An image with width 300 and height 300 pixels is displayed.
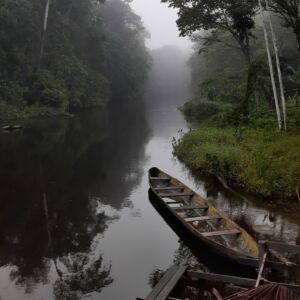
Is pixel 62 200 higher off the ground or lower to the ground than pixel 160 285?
lower

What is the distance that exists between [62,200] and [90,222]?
240 cm

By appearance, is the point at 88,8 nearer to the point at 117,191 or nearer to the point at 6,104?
the point at 6,104

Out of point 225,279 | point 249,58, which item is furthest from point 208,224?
point 249,58

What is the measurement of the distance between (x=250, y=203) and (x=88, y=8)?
5006cm

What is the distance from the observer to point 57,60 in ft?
163

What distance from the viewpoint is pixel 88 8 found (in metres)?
56.8

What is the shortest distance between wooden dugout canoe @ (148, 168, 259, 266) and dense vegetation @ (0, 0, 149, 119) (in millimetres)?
28832

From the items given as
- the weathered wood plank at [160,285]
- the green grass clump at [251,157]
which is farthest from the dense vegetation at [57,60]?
the weathered wood plank at [160,285]

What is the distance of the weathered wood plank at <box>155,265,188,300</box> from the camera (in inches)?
238

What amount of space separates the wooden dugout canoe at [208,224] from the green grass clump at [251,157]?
7.41 ft

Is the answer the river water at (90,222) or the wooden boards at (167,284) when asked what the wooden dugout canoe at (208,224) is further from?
the wooden boards at (167,284)

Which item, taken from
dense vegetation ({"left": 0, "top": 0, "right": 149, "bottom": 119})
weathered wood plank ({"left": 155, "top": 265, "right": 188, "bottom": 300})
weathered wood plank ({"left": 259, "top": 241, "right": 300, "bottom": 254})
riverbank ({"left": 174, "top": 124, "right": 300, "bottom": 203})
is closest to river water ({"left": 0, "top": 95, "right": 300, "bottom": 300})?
riverbank ({"left": 174, "top": 124, "right": 300, "bottom": 203})

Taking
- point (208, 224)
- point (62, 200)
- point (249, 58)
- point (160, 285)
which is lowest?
point (62, 200)

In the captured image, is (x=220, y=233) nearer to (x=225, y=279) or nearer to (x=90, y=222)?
(x=225, y=279)
